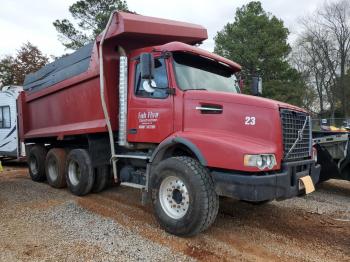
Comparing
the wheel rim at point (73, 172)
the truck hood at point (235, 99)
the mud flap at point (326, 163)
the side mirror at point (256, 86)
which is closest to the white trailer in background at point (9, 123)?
the wheel rim at point (73, 172)

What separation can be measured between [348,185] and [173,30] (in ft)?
18.9

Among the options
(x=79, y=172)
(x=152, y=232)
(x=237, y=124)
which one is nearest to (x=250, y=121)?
(x=237, y=124)

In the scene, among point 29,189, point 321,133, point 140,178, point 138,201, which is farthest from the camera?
point 29,189

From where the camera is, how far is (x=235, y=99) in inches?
208

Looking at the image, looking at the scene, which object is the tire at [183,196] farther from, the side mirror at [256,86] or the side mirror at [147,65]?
the side mirror at [256,86]

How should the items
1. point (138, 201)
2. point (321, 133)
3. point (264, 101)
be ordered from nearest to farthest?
point (264, 101)
point (138, 201)
point (321, 133)

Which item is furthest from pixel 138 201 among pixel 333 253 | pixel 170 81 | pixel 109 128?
pixel 333 253

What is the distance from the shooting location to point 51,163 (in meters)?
9.45

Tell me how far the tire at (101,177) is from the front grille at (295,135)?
4.21 meters

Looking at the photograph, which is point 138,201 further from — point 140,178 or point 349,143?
point 349,143

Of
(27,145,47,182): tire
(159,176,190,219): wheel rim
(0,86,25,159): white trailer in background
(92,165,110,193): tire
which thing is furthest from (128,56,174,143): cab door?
(0,86,25,159): white trailer in background

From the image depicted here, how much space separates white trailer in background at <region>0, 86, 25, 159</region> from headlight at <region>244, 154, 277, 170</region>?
35.5 feet

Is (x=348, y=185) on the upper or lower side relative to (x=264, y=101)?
lower

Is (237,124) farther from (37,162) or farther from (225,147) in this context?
(37,162)
